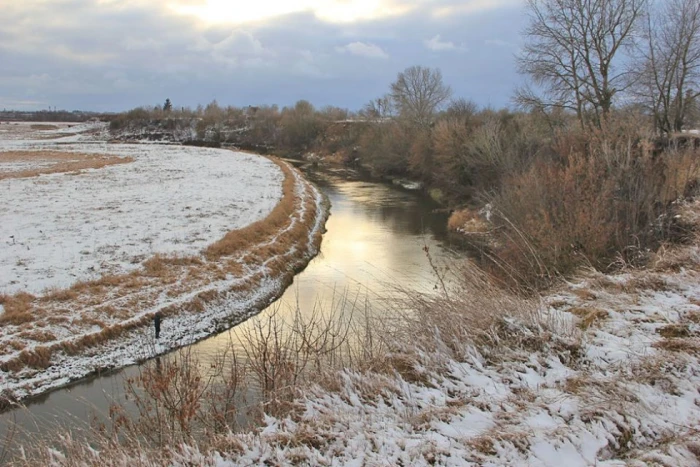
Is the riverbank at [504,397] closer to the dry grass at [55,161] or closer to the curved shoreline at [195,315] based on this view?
the curved shoreline at [195,315]

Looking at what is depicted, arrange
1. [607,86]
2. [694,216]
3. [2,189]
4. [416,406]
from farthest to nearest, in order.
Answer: [2,189] < [607,86] < [694,216] < [416,406]

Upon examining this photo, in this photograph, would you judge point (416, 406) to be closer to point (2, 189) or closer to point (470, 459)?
point (470, 459)

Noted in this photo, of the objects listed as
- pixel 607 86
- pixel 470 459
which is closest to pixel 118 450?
pixel 470 459

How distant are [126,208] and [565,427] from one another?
75.5 ft

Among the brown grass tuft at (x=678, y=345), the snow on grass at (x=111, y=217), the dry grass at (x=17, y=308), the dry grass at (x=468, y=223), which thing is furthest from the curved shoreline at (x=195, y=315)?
the dry grass at (x=468, y=223)

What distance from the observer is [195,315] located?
1316 cm

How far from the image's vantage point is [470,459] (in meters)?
3.22

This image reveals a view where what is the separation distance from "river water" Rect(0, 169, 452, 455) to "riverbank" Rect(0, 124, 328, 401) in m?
0.51

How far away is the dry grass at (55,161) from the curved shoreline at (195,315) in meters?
23.4

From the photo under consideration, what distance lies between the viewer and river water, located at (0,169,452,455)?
857 cm

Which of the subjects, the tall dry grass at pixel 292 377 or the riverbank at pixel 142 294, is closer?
the tall dry grass at pixel 292 377

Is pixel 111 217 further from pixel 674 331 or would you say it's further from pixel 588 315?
pixel 674 331

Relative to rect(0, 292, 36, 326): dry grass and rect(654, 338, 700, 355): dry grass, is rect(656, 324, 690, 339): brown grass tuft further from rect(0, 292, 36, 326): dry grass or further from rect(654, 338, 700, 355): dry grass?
rect(0, 292, 36, 326): dry grass

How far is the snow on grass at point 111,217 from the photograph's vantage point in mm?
14508
